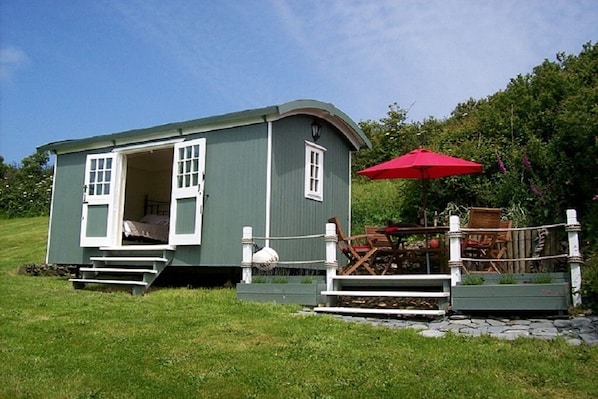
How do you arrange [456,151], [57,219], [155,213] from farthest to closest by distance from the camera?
[155,213], [456,151], [57,219]

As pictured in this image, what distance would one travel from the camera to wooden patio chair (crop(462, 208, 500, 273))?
7746 mm

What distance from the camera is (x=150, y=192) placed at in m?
14.6

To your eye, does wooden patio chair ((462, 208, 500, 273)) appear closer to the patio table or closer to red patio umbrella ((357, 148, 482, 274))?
the patio table

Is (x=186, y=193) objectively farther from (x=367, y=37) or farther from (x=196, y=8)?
(x=367, y=37)

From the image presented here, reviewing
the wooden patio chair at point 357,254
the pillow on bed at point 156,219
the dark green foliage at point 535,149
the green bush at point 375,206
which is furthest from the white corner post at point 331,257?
the pillow on bed at point 156,219

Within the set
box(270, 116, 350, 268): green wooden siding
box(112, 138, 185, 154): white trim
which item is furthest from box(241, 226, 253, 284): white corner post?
box(112, 138, 185, 154): white trim

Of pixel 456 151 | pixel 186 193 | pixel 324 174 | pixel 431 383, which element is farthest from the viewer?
pixel 456 151

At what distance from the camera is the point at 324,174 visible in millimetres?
10883

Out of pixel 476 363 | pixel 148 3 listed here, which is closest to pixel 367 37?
pixel 148 3

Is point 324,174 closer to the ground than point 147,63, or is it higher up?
closer to the ground

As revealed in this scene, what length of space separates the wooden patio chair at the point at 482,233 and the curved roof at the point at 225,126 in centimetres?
326

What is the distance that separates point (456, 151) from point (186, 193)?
5.94 m

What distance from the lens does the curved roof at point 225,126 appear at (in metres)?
9.47

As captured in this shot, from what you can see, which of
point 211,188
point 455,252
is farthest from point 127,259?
point 455,252
